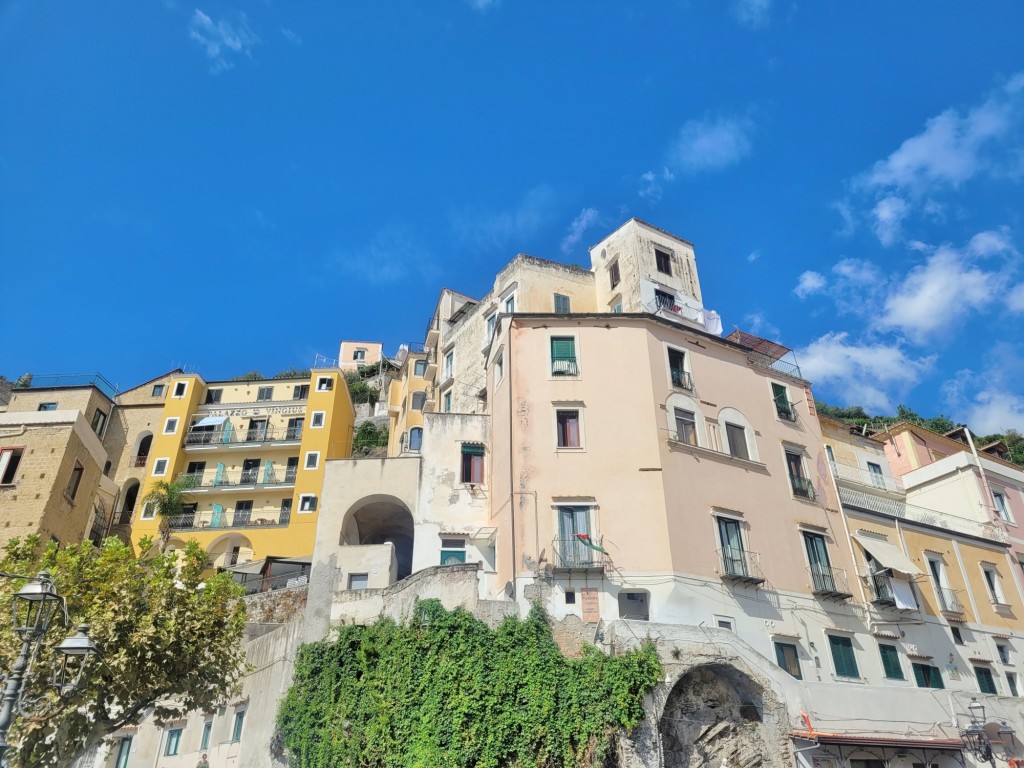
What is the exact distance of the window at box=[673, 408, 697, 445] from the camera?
95.0ft

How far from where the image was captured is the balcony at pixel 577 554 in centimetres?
2520

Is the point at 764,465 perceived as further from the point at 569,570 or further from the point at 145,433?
the point at 145,433

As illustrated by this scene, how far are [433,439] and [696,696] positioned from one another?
15.0 metres

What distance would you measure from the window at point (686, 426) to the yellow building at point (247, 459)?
954 inches

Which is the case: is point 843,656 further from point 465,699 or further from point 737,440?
point 465,699

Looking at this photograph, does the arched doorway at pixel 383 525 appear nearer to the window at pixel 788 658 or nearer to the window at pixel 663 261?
the window at pixel 788 658

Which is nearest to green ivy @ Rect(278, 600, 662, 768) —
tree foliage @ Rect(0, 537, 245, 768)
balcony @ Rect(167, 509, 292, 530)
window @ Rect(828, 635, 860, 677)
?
tree foliage @ Rect(0, 537, 245, 768)

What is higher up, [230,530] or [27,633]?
[230,530]

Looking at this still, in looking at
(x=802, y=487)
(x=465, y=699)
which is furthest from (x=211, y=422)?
(x=802, y=487)

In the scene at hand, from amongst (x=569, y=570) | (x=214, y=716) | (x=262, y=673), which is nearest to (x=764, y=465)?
(x=569, y=570)

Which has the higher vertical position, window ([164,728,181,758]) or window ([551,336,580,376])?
window ([551,336,580,376])

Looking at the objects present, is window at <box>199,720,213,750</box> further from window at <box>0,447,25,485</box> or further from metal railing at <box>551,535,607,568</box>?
metal railing at <box>551,535,607,568</box>

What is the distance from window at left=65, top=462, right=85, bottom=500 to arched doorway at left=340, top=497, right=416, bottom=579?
13.1 meters

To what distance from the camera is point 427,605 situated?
81.6 feet
